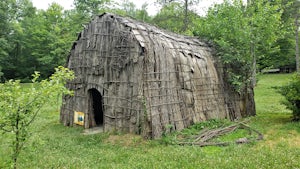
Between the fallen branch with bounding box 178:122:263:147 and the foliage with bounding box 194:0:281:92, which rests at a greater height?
the foliage with bounding box 194:0:281:92

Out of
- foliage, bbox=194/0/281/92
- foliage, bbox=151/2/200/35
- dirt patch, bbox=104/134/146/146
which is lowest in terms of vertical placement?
dirt patch, bbox=104/134/146/146

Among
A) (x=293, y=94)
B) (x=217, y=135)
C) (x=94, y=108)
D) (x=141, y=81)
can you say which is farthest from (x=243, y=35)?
(x=94, y=108)

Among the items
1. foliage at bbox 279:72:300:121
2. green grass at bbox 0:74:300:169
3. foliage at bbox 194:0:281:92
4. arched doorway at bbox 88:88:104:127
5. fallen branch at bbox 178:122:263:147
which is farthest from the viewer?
foliage at bbox 194:0:281:92

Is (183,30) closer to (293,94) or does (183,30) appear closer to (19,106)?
(293,94)

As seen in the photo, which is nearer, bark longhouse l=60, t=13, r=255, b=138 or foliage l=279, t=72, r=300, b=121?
bark longhouse l=60, t=13, r=255, b=138

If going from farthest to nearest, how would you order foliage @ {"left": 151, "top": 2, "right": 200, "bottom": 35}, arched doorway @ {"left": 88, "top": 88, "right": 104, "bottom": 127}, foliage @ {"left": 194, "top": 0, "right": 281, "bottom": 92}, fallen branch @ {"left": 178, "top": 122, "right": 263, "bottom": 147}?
foliage @ {"left": 151, "top": 2, "right": 200, "bottom": 35} → foliage @ {"left": 194, "top": 0, "right": 281, "bottom": 92} → arched doorway @ {"left": 88, "top": 88, "right": 104, "bottom": 127} → fallen branch @ {"left": 178, "top": 122, "right": 263, "bottom": 147}

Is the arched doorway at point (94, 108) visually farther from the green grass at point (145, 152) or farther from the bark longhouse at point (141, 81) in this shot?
the green grass at point (145, 152)

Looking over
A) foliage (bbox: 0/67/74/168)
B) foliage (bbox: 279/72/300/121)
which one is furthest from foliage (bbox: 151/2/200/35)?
foliage (bbox: 0/67/74/168)

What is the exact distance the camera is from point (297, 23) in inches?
1090

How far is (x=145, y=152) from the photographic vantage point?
804cm

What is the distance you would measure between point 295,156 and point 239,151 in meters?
1.52

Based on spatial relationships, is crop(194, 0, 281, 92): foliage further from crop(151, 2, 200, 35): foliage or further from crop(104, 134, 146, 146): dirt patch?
crop(151, 2, 200, 35): foliage

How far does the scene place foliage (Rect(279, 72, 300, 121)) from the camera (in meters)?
11.0

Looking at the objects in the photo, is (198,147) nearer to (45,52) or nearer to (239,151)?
(239,151)
